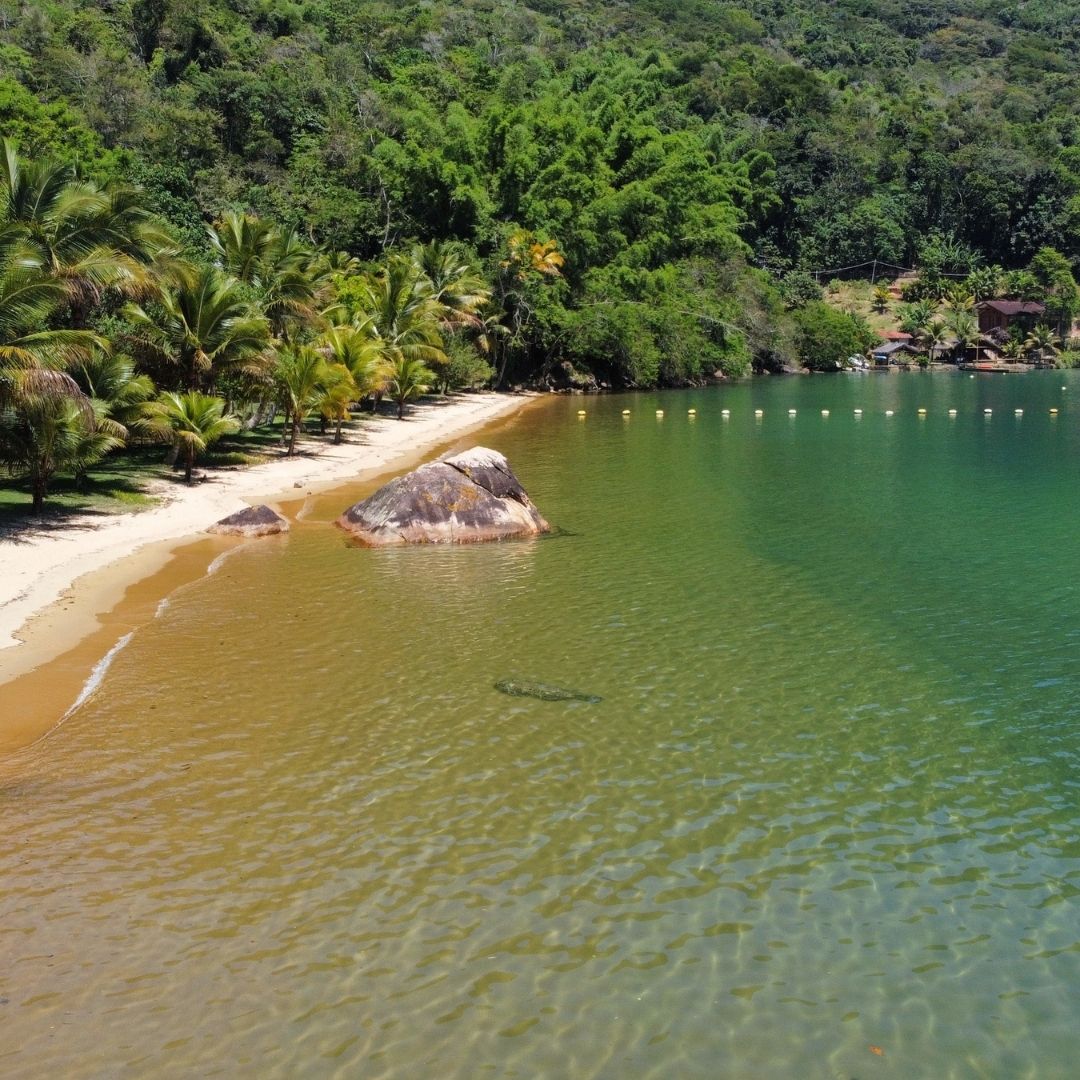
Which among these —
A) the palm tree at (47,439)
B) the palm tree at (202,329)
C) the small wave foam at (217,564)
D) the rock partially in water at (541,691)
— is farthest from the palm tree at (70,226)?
the rock partially in water at (541,691)

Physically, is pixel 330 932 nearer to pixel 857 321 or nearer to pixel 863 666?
pixel 863 666

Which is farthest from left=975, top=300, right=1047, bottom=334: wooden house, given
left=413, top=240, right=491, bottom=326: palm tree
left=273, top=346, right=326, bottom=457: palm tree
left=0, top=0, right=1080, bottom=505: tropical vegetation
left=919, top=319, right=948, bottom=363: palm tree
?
left=273, top=346, right=326, bottom=457: palm tree

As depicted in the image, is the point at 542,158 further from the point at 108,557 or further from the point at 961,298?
the point at 961,298

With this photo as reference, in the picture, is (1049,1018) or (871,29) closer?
(1049,1018)

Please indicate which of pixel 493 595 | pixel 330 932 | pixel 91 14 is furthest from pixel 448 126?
pixel 330 932

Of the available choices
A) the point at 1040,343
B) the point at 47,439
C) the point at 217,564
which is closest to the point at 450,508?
the point at 217,564

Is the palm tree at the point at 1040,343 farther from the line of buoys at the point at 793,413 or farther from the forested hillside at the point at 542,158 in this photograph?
the line of buoys at the point at 793,413
